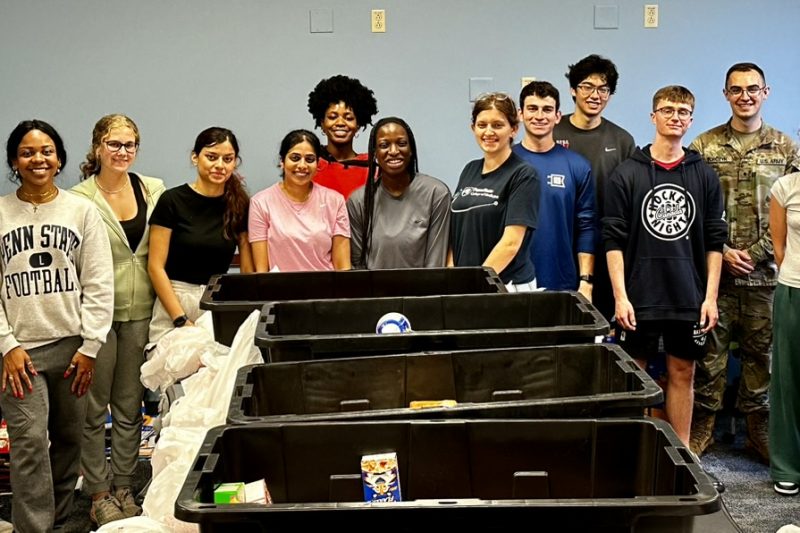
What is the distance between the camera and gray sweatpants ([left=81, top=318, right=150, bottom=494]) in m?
2.76

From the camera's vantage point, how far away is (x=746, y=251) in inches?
130

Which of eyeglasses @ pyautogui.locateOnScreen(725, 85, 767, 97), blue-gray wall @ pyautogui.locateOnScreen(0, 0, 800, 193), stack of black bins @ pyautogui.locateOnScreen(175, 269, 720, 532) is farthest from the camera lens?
blue-gray wall @ pyautogui.locateOnScreen(0, 0, 800, 193)

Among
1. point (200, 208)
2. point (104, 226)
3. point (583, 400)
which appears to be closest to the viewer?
point (583, 400)

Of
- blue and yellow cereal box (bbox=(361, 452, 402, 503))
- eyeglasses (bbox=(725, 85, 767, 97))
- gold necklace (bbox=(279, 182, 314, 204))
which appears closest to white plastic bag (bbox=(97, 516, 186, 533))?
blue and yellow cereal box (bbox=(361, 452, 402, 503))

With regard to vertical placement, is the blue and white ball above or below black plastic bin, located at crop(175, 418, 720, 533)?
above

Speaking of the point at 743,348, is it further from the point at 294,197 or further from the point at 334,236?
the point at 294,197

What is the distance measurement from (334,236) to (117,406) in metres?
0.96

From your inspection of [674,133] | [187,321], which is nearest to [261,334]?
[187,321]

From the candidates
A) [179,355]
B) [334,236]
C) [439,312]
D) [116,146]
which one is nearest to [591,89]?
[334,236]

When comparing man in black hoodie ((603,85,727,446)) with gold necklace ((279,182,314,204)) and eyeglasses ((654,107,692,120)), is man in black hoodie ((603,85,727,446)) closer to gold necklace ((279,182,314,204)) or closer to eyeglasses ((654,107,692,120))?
eyeglasses ((654,107,692,120))

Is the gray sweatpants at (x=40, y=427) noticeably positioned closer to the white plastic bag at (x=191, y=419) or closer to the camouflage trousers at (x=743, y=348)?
the white plastic bag at (x=191, y=419)

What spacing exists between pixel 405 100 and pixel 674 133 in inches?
60.5

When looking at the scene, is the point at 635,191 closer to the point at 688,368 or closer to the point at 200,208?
the point at 688,368

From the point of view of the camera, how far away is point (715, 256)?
3.04 meters
